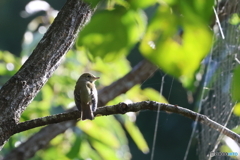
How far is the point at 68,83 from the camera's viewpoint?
80.5 inches

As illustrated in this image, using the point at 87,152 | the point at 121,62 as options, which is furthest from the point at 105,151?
the point at 121,62

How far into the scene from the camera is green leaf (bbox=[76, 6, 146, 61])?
365mm

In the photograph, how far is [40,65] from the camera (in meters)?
1.07

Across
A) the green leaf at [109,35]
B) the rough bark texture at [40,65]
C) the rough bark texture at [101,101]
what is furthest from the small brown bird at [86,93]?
the green leaf at [109,35]

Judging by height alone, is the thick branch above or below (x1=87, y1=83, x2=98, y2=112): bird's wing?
above

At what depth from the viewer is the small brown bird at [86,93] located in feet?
5.67

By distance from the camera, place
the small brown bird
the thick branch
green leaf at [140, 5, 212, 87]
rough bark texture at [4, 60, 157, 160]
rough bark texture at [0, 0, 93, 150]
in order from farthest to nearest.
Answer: rough bark texture at [4, 60, 157, 160]
the small brown bird
rough bark texture at [0, 0, 93, 150]
the thick branch
green leaf at [140, 5, 212, 87]

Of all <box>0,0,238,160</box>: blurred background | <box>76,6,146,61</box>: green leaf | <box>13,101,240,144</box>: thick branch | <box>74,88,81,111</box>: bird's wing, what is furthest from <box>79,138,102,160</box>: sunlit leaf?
<box>76,6,146,61</box>: green leaf

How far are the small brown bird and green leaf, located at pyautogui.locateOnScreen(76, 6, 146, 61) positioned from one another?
4.12 feet

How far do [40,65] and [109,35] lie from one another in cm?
73

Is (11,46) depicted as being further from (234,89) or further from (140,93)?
(234,89)

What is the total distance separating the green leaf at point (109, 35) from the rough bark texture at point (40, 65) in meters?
0.62

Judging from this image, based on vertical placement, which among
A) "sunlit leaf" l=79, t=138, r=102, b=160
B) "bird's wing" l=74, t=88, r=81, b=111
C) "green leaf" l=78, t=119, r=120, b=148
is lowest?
"sunlit leaf" l=79, t=138, r=102, b=160

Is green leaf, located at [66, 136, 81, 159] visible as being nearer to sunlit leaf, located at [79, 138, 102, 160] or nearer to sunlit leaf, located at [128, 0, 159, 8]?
sunlit leaf, located at [79, 138, 102, 160]
